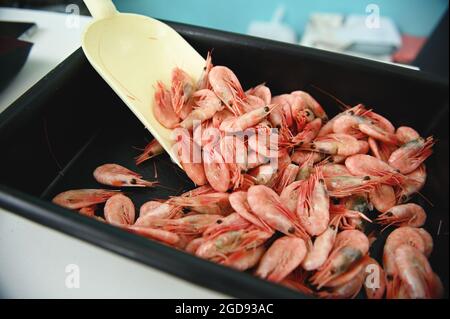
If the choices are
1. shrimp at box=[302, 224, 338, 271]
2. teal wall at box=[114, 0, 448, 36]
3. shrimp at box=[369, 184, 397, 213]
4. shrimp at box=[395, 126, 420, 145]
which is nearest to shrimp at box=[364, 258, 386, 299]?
shrimp at box=[302, 224, 338, 271]

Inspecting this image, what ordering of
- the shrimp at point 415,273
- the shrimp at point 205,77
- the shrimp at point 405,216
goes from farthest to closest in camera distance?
the shrimp at point 205,77 → the shrimp at point 405,216 → the shrimp at point 415,273

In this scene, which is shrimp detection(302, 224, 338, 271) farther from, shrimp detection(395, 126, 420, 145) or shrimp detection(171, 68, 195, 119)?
shrimp detection(171, 68, 195, 119)

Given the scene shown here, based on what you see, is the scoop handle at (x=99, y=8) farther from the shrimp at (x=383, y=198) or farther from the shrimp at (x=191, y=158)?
the shrimp at (x=383, y=198)

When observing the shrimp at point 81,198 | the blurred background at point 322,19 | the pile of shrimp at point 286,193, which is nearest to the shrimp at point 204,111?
the pile of shrimp at point 286,193

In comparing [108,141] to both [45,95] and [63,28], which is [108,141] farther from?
[63,28]

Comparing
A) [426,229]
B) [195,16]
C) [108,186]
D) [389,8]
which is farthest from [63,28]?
[389,8]
